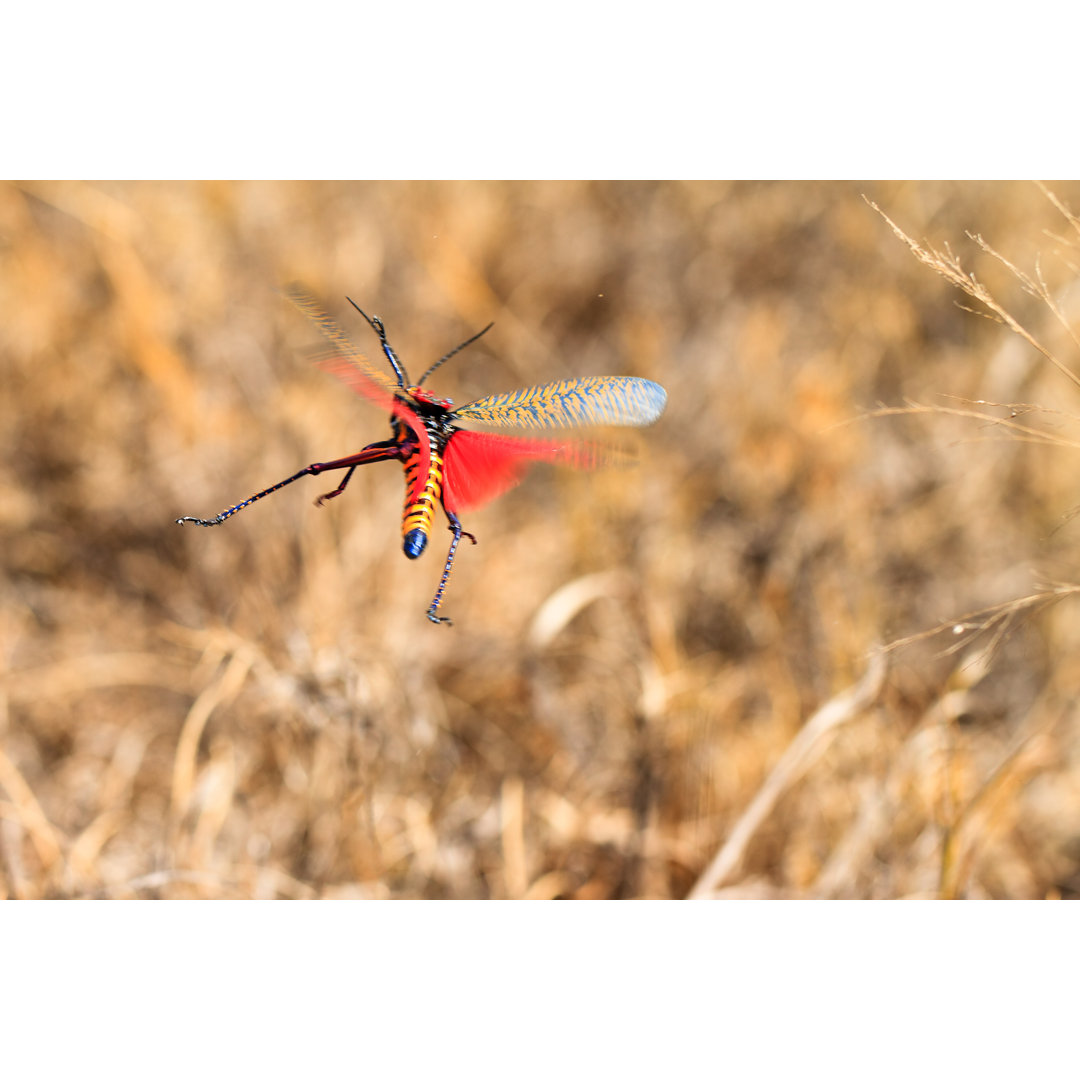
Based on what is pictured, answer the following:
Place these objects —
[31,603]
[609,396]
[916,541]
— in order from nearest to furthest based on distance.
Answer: [609,396] < [31,603] < [916,541]

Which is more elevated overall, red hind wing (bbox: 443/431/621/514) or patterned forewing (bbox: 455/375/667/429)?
patterned forewing (bbox: 455/375/667/429)

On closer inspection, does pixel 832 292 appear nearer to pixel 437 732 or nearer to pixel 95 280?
pixel 437 732

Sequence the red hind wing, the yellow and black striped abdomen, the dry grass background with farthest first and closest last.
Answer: the dry grass background, the red hind wing, the yellow and black striped abdomen

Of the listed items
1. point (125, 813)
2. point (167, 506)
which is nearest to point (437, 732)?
point (125, 813)

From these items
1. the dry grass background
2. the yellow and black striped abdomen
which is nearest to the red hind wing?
the yellow and black striped abdomen

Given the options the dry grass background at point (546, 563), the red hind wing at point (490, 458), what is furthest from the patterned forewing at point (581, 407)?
the dry grass background at point (546, 563)

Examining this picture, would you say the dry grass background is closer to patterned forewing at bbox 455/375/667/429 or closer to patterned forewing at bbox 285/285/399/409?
patterned forewing at bbox 285/285/399/409

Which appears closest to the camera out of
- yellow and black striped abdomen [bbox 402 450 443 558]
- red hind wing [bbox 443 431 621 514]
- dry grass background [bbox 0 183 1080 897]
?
yellow and black striped abdomen [bbox 402 450 443 558]
